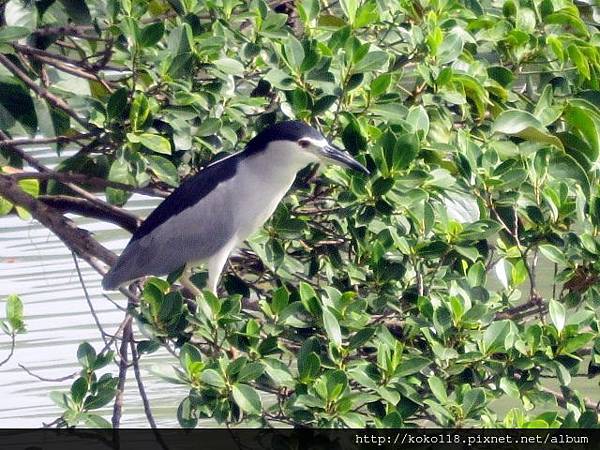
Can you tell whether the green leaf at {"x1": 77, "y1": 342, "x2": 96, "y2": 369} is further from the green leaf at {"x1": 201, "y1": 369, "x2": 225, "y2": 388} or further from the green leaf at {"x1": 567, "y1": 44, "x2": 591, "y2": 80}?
the green leaf at {"x1": 567, "y1": 44, "x2": 591, "y2": 80}

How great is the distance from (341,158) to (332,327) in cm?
58

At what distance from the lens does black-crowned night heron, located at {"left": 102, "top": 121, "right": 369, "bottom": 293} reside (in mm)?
3994

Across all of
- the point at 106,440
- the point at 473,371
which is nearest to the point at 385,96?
the point at 473,371

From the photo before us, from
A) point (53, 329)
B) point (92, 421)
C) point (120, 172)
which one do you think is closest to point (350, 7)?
point (120, 172)

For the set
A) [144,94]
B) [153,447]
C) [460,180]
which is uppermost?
[144,94]

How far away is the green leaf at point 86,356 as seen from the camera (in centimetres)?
326

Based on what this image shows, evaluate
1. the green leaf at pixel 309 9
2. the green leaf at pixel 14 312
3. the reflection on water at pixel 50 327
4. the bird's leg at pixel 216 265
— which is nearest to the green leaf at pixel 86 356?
the green leaf at pixel 14 312

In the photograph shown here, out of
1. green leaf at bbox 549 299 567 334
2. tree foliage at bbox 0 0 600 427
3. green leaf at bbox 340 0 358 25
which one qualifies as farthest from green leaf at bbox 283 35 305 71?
green leaf at bbox 549 299 567 334

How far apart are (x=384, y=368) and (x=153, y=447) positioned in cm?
278

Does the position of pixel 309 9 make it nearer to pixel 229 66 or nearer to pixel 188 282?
pixel 229 66

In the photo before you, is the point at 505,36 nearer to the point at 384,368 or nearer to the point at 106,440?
the point at 384,368

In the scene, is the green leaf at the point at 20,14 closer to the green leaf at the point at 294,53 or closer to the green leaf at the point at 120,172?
the green leaf at the point at 120,172

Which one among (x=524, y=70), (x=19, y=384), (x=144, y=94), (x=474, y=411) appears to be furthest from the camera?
(x=19, y=384)

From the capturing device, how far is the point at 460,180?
11.3ft
